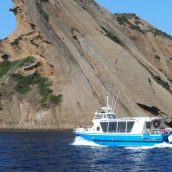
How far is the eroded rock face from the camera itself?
103125 millimetres

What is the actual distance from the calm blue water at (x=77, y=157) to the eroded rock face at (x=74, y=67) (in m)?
33.1

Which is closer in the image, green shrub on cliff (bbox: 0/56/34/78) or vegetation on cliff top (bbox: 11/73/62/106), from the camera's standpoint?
vegetation on cliff top (bbox: 11/73/62/106)

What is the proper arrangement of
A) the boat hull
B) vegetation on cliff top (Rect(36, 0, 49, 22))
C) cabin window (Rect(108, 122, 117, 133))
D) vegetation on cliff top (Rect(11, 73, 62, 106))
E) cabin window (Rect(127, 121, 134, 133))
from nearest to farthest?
the boat hull < cabin window (Rect(127, 121, 134, 133)) < cabin window (Rect(108, 122, 117, 133)) < vegetation on cliff top (Rect(11, 73, 62, 106)) < vegetation on cliff top (Rect(36, 0, 49, 22))

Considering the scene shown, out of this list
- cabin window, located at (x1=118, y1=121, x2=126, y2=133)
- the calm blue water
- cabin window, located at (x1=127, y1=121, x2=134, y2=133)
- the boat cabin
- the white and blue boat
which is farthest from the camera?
cabin window, located at (x1=118, y1=121, x2=126, y2=133)

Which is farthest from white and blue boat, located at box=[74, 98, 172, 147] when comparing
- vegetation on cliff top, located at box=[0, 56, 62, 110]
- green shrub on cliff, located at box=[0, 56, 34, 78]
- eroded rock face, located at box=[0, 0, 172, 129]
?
green shrub on cliff, located at box=[0, 56, 34, 78]

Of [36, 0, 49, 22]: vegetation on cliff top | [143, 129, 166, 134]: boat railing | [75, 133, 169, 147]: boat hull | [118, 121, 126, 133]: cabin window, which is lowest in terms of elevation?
[75, 133, 169, 147]: boat hull

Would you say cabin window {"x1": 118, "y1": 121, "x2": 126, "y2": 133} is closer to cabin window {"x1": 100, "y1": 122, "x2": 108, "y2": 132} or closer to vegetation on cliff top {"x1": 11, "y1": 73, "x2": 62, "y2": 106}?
cabin window {"x1": 100, "y1": 122, "x2": 108, "y2": 132}

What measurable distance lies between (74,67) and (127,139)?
4778 cm

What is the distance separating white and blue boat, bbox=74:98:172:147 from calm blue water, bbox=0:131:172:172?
1.24 meters

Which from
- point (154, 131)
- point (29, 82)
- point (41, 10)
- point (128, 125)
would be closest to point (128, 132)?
point (128, 125)

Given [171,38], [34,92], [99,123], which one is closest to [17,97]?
[34,92]

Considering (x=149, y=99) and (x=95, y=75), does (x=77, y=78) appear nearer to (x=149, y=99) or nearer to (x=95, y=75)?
(x=95, y=75)

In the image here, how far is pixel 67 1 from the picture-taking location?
123m

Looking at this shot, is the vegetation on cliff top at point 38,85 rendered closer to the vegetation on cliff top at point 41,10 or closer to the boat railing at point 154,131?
the vegetation on cliff top at point 41,10
